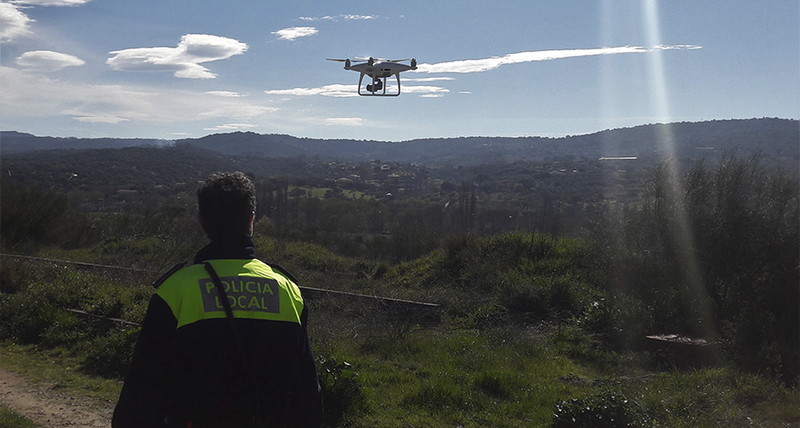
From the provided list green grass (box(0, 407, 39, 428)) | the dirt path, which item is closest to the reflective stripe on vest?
the dirt path

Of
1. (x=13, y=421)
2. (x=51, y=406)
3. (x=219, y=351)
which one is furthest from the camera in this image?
(x=51, y=406)

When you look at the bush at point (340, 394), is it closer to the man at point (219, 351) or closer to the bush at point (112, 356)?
the bush at point (112, 356)

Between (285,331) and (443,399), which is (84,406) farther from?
(285,331)

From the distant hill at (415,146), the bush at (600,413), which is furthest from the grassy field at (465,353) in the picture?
the distant hill at (415,146)

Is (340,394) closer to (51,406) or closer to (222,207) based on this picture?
(51,406)

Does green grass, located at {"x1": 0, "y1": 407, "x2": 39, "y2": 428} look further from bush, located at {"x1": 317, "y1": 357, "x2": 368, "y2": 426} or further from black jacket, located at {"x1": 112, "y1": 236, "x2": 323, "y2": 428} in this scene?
black jacket, located at {"x1": 112, "y1": 236, "x2": 323, "y2": 428}

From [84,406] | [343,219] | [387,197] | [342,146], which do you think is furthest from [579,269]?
[342,146]

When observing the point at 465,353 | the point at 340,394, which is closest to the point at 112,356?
the point at 340,394
